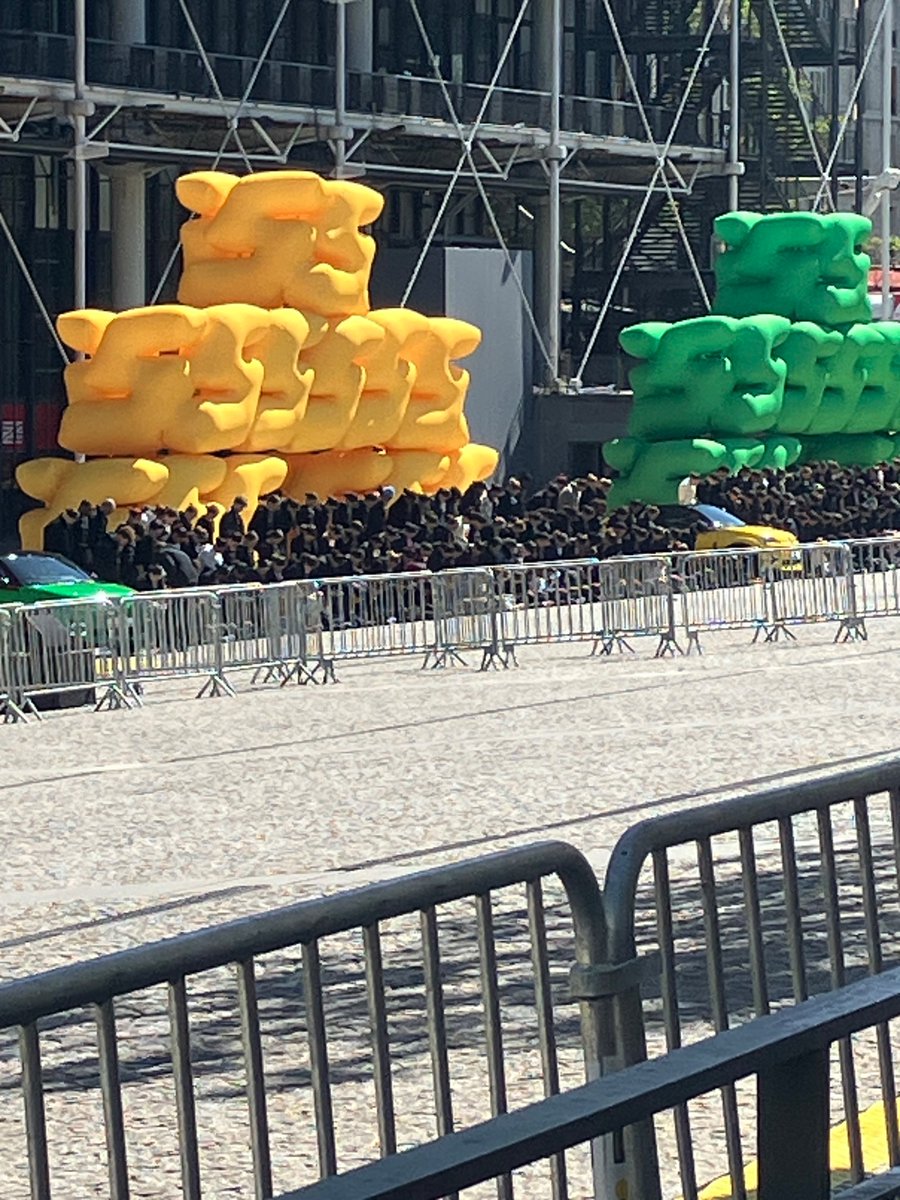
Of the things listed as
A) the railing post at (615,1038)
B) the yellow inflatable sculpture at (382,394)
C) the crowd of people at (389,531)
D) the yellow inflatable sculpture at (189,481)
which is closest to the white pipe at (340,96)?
the yellow inflatable sculpture at (382,394)

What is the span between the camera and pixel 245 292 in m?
34.7

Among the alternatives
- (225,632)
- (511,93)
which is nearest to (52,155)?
(511,93)

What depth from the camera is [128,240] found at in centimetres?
4691

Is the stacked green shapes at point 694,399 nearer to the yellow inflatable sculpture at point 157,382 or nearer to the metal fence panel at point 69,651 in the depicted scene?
the yellow inflatable sculpture at point 157,382

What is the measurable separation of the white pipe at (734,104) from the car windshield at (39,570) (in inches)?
1039

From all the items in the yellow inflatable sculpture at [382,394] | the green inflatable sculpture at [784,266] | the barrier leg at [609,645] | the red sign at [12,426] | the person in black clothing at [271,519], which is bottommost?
the barrier leg at [609,645]

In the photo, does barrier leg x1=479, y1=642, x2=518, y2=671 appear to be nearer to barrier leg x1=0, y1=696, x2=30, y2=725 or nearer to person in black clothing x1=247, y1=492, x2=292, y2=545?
barrier leg x1=0, y1=696, x2=30, y2=725

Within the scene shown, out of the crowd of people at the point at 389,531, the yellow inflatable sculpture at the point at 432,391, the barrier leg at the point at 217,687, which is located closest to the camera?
the barrier leg at the point at 217,687

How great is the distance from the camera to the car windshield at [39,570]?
83.5 feet

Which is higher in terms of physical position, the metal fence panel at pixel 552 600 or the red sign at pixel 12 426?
the red sign at pixel 12 426

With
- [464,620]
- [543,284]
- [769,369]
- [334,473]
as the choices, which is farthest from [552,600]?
[543,284]

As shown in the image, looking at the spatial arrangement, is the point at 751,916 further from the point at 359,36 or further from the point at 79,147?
the point at 359,36

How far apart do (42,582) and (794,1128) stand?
21.8 metres

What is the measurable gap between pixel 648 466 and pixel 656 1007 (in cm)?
3382
